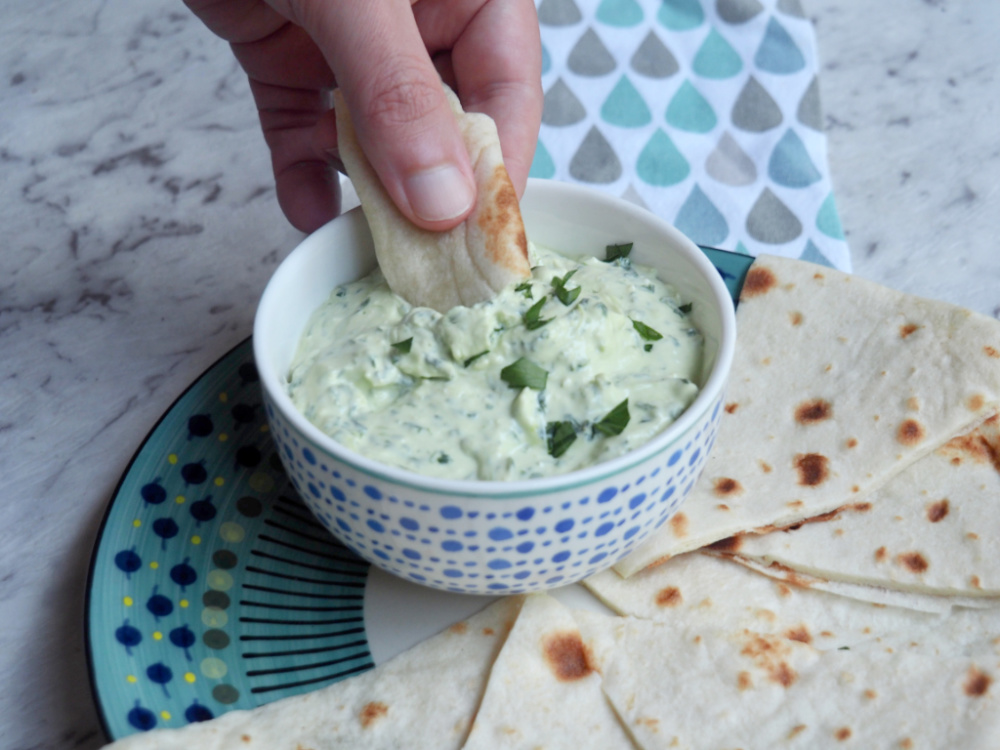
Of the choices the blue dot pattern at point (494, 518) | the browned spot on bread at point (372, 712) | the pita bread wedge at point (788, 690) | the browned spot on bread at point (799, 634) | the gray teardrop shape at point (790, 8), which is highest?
the blue dot pattern at point (494, 518)

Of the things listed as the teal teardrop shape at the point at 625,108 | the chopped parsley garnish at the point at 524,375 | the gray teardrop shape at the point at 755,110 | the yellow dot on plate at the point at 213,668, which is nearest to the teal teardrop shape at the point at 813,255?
the gray teardrop shape at the point at 755,110

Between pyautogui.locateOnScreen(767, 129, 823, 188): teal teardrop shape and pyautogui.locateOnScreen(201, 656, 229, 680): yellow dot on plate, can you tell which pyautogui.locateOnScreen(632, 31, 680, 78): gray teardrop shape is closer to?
pyautogui.locateOnScreen(767, 129, 823, 188): teal teardrop shape

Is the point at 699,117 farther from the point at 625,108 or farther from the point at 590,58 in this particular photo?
the point at 590,58

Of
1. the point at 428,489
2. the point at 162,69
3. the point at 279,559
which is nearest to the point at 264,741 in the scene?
the point at 279,559

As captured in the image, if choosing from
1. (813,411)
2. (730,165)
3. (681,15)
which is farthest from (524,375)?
(681,15)

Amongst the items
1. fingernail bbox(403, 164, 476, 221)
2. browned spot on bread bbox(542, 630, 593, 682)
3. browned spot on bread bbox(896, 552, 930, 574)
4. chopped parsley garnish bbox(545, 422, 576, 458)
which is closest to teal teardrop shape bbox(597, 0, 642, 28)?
fingernail bbox(403, 164, 476, 221)

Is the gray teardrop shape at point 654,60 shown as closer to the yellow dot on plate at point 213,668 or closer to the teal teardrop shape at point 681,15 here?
the teal teardrop shape at point 681,15
